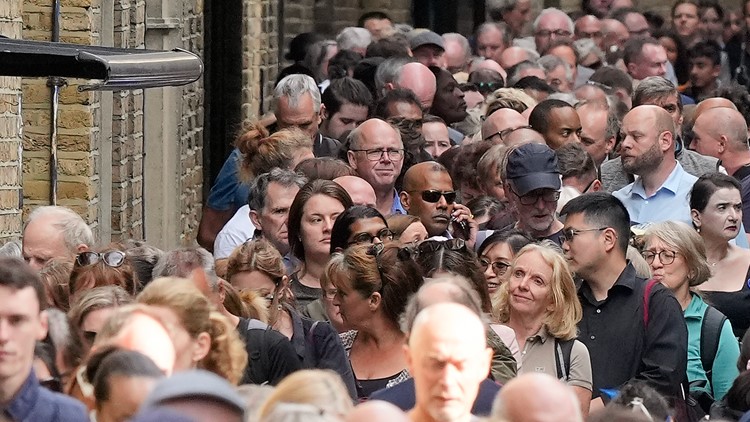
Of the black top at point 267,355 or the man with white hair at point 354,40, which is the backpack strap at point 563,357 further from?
the man with white hair at point 354,40

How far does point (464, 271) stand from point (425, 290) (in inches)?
51.0

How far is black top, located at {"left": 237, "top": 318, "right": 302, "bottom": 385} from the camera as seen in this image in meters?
7.19

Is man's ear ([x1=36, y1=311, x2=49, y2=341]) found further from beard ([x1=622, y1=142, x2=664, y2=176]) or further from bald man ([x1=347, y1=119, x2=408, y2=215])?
beard ([x1=622, y1=142, x2=664, y2=176])

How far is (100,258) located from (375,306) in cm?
110

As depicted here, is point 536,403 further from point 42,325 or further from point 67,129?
point 67,129

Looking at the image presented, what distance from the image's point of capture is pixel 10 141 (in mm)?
9219

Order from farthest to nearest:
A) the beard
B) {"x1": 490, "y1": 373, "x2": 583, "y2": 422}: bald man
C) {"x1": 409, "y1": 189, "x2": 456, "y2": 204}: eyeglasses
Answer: the beard, {"x1": 409, "y1": 189, "x2": 456, "y2": 204}: eyeglasses, {"x1": 490, "y1": 373, "x2": 583, "y2": 422}: bald man

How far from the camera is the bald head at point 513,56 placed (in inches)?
734

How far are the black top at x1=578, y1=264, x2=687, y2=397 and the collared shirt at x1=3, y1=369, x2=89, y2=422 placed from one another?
10.2 ft

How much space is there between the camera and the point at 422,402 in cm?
562

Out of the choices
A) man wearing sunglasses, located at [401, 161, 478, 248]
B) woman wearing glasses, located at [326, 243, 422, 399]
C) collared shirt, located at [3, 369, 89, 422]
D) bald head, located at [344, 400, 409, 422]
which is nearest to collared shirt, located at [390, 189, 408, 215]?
man wearing sunglasses, located at [401, 161, 478, 248]

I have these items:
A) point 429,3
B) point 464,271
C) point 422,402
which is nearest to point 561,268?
point 464,271

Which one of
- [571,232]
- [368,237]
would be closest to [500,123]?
[571,232]

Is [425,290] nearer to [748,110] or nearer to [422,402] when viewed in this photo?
[422,402]
